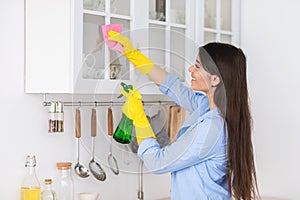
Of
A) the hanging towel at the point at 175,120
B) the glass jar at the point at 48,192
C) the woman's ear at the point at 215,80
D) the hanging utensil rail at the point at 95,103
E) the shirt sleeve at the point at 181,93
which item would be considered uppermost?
the woman's ear at the point at 215,80

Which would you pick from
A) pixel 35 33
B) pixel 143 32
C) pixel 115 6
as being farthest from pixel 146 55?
pixel 35 33

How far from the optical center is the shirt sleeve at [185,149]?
1.87 m

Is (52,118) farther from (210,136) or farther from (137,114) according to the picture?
(210,136)

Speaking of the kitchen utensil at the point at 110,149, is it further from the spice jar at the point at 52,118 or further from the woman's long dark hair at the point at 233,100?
the woman's long dark hair at the point at 233,100

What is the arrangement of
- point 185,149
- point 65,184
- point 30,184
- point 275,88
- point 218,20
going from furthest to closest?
point 275,88
point 218,20
point 65,184
point 30,184
point 185,149

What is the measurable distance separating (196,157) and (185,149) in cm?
5

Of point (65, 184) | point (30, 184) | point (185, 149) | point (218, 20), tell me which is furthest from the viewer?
point (218, 20)

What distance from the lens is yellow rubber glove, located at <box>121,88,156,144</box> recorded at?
1905mm

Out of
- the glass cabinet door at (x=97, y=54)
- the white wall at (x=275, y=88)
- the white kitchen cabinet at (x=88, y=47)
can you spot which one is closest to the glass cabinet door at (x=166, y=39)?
the white kitchen cabinet at (x=88, y=47)

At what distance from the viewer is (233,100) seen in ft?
6.39

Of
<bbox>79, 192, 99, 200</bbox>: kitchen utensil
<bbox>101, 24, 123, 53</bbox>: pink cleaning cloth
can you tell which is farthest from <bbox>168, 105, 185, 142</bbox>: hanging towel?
<bbox>79, 192, 99, 200</bbox>: kitchen utensil

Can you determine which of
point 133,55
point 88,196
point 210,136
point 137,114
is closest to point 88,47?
point 133,55

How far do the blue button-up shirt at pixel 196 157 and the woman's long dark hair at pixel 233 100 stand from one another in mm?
29

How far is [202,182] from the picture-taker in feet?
6.45
